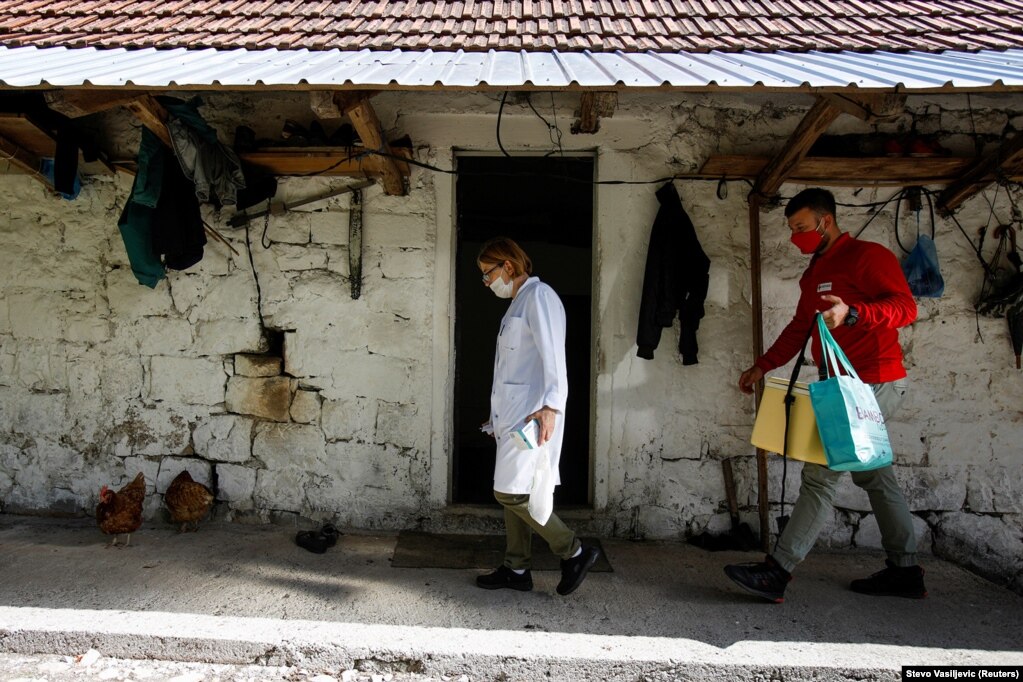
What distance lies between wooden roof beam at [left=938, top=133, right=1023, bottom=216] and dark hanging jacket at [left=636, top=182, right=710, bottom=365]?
1.49 meters

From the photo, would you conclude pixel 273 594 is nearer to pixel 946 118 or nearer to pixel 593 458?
pixel 593 458

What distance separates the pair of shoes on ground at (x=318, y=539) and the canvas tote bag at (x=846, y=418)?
8.88 feet

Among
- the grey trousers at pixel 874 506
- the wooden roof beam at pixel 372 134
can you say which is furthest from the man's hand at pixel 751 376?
the wooden roof beam at pixel 372 134

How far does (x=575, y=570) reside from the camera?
338cm

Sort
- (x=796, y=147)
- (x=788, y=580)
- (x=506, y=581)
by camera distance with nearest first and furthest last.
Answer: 1. (x=788, y=580)
2. (x=506, y=581)
3. (x=796, y=147)

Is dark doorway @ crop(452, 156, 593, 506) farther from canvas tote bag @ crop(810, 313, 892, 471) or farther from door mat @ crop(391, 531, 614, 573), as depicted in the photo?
canvas tote bag @ crop(810, 313, 892, 471)

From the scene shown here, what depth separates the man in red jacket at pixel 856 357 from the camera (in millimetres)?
3279

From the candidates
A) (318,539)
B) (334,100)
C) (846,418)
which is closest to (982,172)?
(846,418)

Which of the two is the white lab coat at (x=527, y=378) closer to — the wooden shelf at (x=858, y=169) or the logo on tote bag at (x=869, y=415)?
the logo on tote bag at (x=869, y=415)

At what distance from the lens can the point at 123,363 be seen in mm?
4488

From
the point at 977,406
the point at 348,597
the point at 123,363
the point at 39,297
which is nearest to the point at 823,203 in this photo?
the point at 977,406

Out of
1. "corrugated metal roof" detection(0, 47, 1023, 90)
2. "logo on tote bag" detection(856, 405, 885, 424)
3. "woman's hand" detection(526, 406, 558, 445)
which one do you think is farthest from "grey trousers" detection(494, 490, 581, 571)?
"corrugated metal roof" detection(0, 47, 1023, 90)

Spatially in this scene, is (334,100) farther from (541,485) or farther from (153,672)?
(153,672)

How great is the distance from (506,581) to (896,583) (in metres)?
1.96
